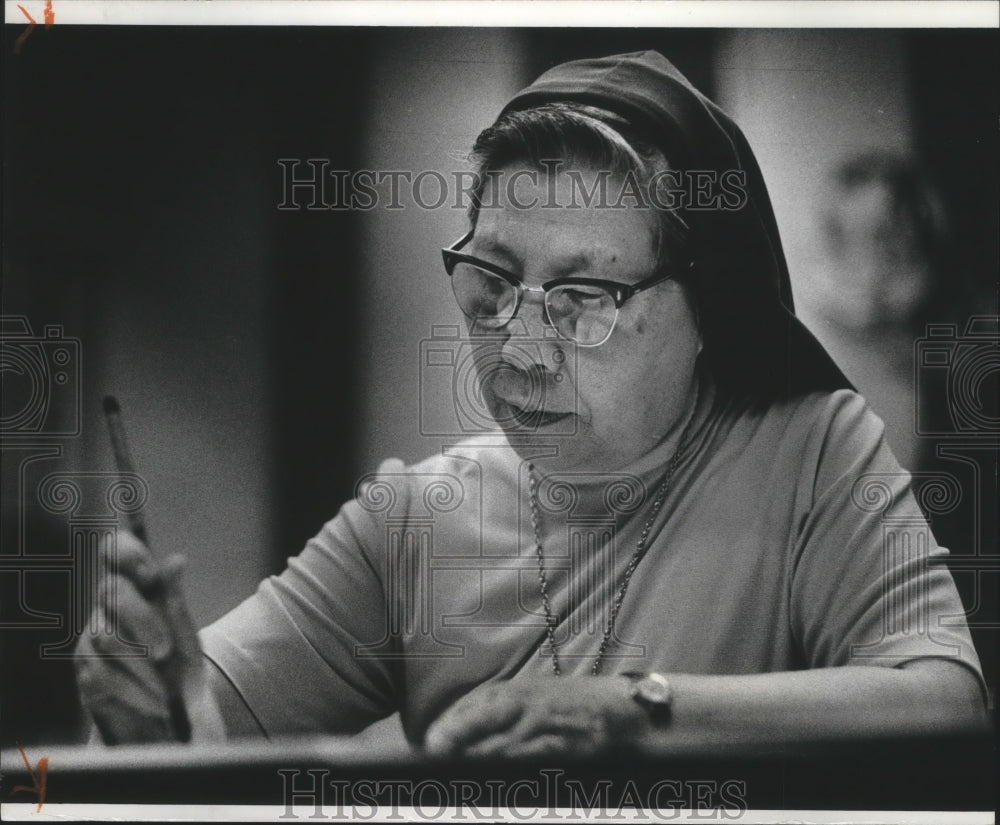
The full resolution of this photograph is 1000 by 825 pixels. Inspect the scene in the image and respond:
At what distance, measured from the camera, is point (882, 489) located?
7.72 ft

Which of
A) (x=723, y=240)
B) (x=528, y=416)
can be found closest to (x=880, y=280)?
(x=723, y=240)

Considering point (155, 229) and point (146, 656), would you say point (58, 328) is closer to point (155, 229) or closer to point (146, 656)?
point (155, 229)

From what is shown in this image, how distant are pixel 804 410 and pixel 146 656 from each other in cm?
158

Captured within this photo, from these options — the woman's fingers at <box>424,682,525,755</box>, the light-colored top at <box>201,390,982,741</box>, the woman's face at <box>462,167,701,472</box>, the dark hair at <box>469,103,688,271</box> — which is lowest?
the woman's fingers at <box>424,682,525,755</box>

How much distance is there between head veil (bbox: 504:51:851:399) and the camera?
234 cm

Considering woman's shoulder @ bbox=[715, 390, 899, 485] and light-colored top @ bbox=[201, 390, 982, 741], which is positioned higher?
woman's shoulder @ bbox=[715, 390, 899, 485]

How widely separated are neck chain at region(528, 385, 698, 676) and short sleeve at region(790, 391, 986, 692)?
285 mm

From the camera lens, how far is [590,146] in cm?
233

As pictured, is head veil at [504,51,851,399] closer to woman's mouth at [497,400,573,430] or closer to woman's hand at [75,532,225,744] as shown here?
woman's mouth at [497,400,573,430]

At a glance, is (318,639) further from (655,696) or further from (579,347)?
(579,347)

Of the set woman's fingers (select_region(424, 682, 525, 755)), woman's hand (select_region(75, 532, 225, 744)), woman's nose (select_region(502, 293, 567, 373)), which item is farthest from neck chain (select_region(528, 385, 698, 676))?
woman's hand (select_region(75, 532, 225, 744))

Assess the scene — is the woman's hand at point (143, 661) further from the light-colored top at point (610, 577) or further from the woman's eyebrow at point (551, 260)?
the woman's eyebrow at point (551, 260)

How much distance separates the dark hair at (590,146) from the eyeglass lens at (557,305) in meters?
0.18

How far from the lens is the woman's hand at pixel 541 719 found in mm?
2312
